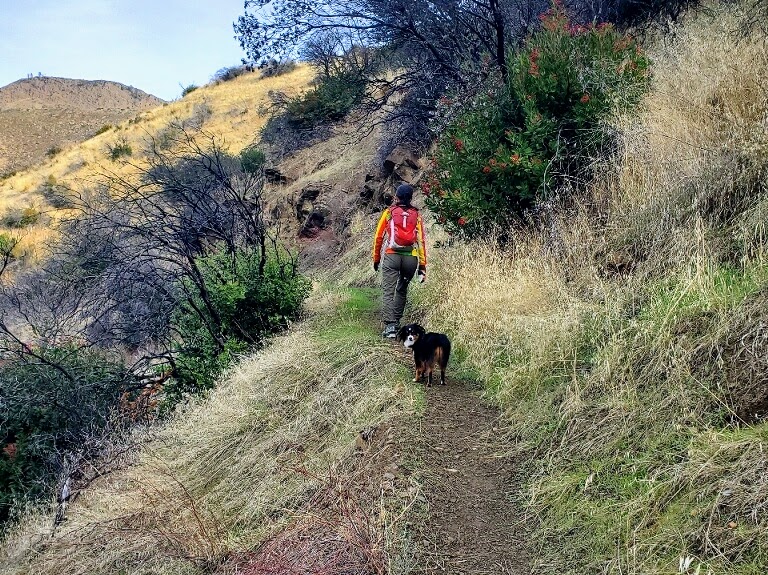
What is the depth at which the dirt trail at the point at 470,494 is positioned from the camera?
12.6 ft

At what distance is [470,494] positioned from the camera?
444 centimetres

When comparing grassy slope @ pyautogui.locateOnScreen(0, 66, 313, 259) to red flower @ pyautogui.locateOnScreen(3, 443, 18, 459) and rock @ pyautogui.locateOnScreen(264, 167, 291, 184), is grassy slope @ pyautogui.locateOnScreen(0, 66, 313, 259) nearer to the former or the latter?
rock @ pyautogui.locateOnScreen(264, 167, 291, 184)

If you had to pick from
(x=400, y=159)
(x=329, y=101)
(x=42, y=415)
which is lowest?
(x=42, y=415)

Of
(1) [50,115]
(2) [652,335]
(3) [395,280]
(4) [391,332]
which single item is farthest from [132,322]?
(1) [50,115]

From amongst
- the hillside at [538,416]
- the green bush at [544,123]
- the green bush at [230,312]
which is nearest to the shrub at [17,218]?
the green bush at [230,312]

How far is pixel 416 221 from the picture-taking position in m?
7.07

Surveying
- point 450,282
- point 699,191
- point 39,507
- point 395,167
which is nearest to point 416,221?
point 450,282

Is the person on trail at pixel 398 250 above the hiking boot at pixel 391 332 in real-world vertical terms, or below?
above

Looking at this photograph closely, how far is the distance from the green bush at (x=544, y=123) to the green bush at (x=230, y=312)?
312 cm

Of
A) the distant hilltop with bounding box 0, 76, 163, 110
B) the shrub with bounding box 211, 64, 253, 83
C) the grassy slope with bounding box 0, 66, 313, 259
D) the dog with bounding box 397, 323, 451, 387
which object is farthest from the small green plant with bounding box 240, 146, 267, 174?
the distant hilltop with bounding box 0, 76, 163, 110

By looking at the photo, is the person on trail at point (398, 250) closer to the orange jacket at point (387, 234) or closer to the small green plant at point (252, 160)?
the orange jacket at point (387, 234)

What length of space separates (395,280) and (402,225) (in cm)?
70

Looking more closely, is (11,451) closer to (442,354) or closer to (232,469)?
(232,469)

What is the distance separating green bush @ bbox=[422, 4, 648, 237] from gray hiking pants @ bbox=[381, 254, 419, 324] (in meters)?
1.35
